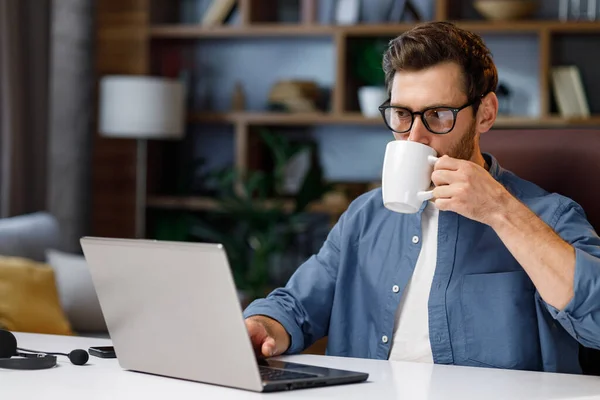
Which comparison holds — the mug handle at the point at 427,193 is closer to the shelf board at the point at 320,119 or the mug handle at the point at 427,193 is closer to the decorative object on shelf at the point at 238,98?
the shelf board at the point at 320,119

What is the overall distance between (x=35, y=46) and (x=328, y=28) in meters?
1.34

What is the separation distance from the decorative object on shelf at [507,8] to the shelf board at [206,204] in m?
1.09

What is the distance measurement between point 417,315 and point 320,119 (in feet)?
10.0

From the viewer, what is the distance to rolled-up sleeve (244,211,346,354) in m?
1.75

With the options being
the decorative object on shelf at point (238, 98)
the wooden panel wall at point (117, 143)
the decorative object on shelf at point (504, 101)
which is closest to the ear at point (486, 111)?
the decorative object on shelf at point (504, 101)

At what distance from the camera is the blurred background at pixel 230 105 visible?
14.9 ft

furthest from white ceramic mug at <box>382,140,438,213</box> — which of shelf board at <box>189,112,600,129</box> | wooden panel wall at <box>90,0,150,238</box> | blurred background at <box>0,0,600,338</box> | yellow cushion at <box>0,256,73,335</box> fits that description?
wooden panel wall at <box>90,0,150,238</box>

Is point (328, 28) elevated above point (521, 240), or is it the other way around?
point (328, 28)

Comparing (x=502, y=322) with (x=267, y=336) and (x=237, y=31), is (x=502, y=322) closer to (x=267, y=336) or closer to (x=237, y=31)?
(x=267, y=336)

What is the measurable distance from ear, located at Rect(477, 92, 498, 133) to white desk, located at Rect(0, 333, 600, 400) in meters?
0.51

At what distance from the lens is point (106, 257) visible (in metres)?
1.39

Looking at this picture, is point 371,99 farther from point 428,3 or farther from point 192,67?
point 192,67

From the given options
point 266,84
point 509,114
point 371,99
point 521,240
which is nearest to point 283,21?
point 266,84

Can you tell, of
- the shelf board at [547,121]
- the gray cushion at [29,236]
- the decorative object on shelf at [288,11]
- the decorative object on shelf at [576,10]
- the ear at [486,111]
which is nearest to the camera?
the ear at [486,111]
